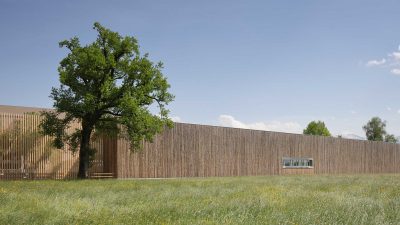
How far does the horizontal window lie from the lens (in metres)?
36.2

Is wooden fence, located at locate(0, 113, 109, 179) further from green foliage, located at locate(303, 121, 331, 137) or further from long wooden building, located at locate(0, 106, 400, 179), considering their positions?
green foliage, located at locate(303, 121, 331, 137)

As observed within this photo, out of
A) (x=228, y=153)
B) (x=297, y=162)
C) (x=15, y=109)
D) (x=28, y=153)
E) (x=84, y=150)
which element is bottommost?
(x=297, y=162)

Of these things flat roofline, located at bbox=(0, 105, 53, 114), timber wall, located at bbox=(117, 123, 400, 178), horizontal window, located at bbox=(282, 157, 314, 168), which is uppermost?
flat roofline, located at bbox=(0, 105, 53, 114)

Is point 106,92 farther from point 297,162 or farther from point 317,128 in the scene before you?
point 317,128

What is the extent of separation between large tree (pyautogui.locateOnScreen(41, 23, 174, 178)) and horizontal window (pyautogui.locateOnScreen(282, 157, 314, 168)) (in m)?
16.4

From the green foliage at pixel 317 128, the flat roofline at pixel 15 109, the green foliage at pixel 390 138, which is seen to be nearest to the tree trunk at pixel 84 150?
the flat roofline at pixel 15 109

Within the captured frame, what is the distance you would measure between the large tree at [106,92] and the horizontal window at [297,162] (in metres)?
16.4


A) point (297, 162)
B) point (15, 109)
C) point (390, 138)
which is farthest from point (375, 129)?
point (15, 109)

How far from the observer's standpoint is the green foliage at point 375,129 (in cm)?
6925

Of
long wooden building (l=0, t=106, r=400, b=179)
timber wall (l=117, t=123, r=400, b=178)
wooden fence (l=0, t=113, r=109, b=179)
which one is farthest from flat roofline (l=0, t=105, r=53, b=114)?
timber wall (l=117, t=123, r=400, b=178)

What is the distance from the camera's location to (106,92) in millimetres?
20375

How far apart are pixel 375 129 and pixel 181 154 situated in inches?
1962

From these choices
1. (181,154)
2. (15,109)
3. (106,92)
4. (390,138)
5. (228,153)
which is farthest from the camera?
(390,138)

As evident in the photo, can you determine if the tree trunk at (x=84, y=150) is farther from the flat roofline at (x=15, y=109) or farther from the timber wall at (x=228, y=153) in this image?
the flat roofline at (x=15, y=109)
